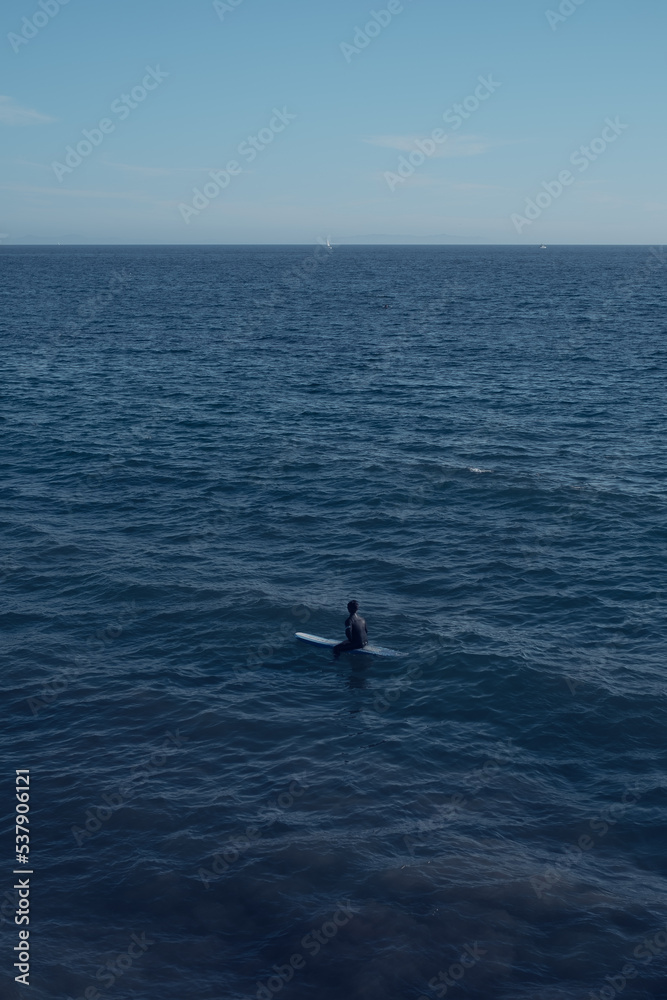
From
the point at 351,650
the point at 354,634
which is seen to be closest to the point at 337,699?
the point at 351,650

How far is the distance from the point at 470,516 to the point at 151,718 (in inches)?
817

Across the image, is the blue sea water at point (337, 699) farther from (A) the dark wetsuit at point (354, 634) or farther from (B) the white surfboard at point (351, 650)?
(A) the dark wetsuit at point (354, 634)

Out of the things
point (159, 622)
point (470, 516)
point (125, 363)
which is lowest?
point (159, 622)

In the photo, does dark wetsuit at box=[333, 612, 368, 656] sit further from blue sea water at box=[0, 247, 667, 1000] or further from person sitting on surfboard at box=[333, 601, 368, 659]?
blue sea water at box=[0, 247, 667, 1000]

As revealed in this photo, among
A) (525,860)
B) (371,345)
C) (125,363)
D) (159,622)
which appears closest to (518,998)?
(525,860)

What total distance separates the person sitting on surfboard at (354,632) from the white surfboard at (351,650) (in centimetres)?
20

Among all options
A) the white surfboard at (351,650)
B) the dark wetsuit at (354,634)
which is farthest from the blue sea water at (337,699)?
the dark wetsuit at (354,634)

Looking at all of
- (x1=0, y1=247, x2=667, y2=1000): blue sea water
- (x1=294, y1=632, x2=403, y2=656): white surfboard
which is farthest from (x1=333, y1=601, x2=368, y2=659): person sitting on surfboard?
(x1=0, y1=247, x2=667, y2=1000): blue sea water

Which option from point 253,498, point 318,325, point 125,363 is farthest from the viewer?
point 318,325

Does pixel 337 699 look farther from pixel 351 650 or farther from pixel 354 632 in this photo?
pixel 354 632

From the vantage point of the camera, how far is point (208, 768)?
24.5 meters

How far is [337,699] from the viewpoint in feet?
92.4

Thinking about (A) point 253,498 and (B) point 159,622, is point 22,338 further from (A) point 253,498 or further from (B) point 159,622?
(B) point 159,622

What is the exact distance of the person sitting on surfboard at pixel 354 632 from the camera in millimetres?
29750
